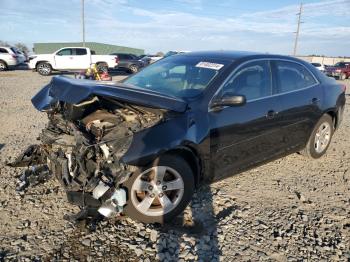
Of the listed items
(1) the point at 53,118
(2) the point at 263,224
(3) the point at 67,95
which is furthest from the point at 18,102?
(2) the point at 263,224

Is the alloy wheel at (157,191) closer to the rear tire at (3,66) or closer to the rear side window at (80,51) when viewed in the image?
the rear side window at (80,51)

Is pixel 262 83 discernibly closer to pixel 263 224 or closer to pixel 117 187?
pixel 263 224

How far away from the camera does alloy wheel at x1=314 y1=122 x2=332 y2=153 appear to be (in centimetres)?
569

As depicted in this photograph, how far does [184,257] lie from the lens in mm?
3100

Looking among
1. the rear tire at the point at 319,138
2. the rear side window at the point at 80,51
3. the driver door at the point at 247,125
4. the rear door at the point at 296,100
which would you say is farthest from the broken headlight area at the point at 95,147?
the rear side window at the point at 80,51

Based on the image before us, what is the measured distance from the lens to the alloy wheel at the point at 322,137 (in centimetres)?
569

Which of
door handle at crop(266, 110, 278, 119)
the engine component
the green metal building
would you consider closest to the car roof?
door handle at crop(266, 110, 278, 119)

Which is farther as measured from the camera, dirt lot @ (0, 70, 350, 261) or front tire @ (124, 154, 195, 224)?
front tire @ (124, 154, 195, 224)

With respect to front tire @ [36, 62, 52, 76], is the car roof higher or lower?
higher

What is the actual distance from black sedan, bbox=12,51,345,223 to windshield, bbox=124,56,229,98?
0.01 m

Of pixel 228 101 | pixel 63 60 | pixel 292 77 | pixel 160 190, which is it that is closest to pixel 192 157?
pixel 160 190

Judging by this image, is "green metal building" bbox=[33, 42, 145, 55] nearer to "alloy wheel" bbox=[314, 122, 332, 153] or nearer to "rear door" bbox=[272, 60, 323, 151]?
"alloy wheel" bbox=[314, 122, 332, 153]

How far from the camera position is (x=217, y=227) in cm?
361

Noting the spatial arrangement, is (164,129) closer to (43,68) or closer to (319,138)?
(319,138)
